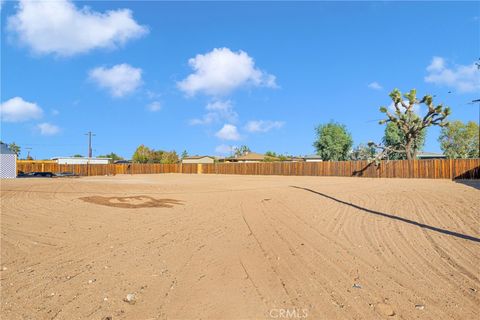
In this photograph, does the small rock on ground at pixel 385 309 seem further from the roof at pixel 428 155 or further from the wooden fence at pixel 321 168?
the roof at pixel 428 155

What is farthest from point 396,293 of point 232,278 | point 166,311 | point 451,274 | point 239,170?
point 239,170

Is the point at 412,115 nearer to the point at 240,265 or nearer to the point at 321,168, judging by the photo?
the point at 321,168

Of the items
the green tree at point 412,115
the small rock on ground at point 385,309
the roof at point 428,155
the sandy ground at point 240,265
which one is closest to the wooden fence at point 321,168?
the green tree at point 412,115

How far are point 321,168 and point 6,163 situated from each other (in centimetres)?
3134

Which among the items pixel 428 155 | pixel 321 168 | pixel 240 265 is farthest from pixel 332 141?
pixel 240 265

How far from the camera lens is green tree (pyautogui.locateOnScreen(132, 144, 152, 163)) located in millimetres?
83062

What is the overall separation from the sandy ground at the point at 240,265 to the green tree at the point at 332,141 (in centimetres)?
4789

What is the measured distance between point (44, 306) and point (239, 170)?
149ft

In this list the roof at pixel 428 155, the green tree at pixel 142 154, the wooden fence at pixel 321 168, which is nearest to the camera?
the wooden fence at pixel 321 168

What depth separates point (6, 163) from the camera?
113ft

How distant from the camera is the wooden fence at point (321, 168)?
2984 centimetres

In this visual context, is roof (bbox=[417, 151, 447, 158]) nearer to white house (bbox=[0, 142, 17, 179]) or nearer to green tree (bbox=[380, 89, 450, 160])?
green tree (bbox=[380, 89, 450, 160])

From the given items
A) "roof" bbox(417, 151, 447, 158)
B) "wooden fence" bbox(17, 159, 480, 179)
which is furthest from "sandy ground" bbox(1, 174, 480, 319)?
"roof" bbox(417, 151, 447, 158)

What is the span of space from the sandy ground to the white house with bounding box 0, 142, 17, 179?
28580 millimetres
